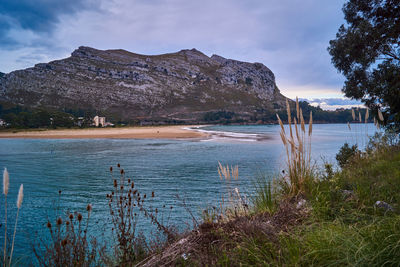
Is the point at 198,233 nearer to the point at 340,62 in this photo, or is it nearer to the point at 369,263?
the point at 369,263

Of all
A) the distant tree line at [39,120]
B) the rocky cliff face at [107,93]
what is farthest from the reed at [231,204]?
the rocky cliff face at [107,93]

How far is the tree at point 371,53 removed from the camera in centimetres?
1134

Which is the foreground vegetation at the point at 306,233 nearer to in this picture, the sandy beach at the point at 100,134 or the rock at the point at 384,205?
the rock at the point at 384,205

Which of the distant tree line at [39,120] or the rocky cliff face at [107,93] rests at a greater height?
the rocky cliff face at [107,93]

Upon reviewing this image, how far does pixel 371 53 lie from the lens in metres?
11.9

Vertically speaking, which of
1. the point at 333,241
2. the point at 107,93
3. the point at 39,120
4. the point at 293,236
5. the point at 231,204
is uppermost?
the point at 107,93

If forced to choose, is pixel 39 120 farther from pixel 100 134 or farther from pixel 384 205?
pixel 384 205

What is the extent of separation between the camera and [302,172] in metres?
4.92

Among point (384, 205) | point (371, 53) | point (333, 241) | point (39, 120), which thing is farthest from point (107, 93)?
point (333, 241)

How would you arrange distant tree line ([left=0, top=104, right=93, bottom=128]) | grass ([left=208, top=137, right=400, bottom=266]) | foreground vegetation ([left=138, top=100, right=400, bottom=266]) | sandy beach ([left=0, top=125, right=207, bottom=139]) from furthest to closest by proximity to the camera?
distant tree line ([left=0, top=104, right=93, bottom=128])
sandy beach ([left=0, top=125, right=207, bottom=139])
foreground vegetation ([left=138, top=100, right=400, bottom=266])
grass ([left=208, top=137, right=400, bottom=266])

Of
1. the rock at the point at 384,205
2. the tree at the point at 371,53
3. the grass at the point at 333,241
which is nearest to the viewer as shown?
the grass at the point at 333,241

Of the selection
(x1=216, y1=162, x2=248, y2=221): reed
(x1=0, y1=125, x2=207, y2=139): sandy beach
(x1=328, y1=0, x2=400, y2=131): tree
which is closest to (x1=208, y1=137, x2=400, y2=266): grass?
(x1=216, y1=162, x2=248, y2=221): reed

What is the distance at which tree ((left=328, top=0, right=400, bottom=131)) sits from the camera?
37.2 feet

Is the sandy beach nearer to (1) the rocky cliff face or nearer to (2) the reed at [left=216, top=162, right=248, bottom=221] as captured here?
(2) the reed at [left=216, top=162, right=248, bottom=221]
